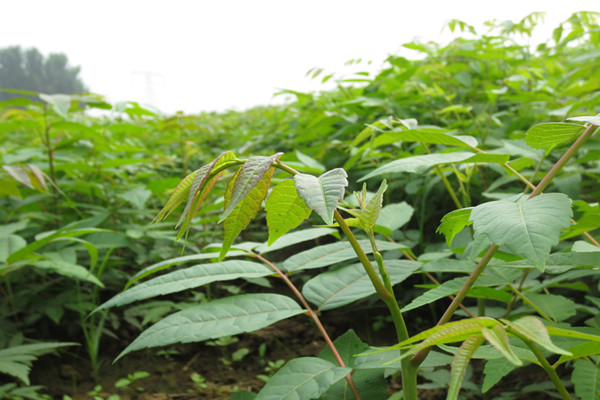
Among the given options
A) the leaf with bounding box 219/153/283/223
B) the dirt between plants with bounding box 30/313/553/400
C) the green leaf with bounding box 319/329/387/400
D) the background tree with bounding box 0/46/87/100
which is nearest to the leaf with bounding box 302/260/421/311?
the green leaf with bounding box 319/329/387/400

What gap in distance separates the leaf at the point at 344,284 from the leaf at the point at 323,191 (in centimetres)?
28

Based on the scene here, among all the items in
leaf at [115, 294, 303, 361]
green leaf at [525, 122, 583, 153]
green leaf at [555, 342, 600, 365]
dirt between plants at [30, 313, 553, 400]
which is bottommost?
dirt between plants at [30, 313, 553, 400]

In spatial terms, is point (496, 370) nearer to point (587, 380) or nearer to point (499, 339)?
point (587, 380)

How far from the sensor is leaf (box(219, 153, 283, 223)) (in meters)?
0.43

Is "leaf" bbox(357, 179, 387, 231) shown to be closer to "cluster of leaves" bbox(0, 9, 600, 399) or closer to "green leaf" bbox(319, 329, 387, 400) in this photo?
"cluster of leaves" bbox(0, 9, 600, 399)

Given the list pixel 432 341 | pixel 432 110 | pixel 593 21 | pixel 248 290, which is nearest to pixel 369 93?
pixel 432 110

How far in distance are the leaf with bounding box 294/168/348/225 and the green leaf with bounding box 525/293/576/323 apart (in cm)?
59

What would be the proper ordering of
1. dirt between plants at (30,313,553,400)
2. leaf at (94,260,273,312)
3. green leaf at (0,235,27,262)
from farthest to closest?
1. dirt between plants at (30,313,553,400)
2. green leaf at (0,235,27,262)
3. leaf at (94,260,273,312)

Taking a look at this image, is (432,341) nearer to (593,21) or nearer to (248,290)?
(248,290)

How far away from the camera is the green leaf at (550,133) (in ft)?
1.84

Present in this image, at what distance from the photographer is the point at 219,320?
671 mm

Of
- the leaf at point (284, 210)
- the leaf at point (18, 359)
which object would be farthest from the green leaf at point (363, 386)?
→ the leaf at point (18, 359)

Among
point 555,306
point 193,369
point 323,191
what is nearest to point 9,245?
point 193,369

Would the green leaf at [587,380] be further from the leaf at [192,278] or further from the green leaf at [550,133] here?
the leaf at [192,278]
